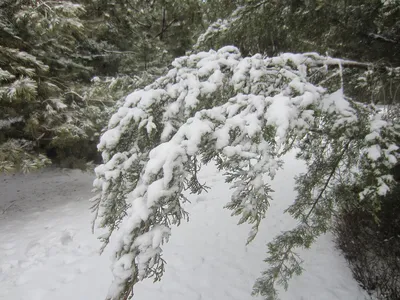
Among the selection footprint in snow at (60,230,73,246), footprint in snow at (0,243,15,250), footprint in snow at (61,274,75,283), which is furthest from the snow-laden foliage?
footprint in snow at (0,243,15,250)

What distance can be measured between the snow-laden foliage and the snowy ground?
97.4 inches

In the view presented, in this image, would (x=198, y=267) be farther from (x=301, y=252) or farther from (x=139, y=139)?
(x=139, y=139)

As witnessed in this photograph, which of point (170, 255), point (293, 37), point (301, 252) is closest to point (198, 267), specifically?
point (170, 255)

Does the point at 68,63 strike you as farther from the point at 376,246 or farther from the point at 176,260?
the point at 376,246

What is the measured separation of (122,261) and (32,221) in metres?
5.98

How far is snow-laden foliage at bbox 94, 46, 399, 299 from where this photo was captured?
4.55ft

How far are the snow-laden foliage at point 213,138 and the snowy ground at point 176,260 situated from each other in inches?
97.4

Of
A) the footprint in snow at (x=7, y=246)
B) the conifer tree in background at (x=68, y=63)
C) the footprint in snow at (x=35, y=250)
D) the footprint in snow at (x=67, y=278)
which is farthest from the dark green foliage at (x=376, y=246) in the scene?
the footprint in snow at (x=7, y=246)

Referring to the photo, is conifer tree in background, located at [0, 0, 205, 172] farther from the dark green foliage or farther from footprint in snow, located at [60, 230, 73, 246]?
the dark green foliage

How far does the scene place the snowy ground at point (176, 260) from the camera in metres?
3.68

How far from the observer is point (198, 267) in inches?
165

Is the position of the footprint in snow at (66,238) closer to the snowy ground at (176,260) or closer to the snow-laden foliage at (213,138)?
the snowy ground at (176,260)

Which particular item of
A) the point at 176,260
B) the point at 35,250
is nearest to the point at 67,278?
the point at 35,250

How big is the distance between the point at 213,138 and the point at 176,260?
349 cm
